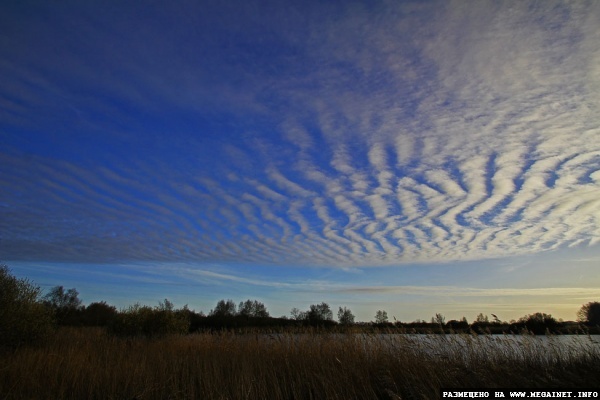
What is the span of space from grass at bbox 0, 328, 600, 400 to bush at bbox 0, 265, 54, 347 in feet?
5.17

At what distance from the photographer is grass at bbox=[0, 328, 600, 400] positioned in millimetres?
8211

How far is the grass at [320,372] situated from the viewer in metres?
8.21

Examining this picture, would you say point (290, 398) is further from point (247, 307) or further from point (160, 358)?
point (247, 307)

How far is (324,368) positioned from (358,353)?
1486mm

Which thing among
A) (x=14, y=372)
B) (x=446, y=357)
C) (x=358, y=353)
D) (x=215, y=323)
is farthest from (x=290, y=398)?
(x=215, y=323)

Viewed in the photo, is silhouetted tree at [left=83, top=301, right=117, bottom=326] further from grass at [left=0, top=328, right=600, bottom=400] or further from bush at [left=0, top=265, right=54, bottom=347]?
grass at [left=0, top=328, right=600, bottom=400]

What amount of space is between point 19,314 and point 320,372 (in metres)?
12.4

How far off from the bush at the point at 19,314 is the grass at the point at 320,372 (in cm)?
158

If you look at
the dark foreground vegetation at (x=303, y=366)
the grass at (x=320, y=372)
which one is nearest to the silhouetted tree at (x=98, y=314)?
the dark foreground vegetation at (x=303, y=366)

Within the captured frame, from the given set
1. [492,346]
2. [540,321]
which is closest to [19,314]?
[492,346]

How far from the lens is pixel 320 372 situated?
9.45 meters

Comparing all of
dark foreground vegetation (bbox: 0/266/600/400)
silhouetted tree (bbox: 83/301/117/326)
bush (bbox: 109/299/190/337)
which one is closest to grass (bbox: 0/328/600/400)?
dark foreground vegetation (bbox: 0/266/600/400)

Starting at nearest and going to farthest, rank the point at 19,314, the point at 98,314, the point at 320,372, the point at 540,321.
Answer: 1. the point at 320,372
2. the point at 19,314
3. the point at 540,321
4. the point at 98,314

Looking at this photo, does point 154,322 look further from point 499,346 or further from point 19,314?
point 499,346
